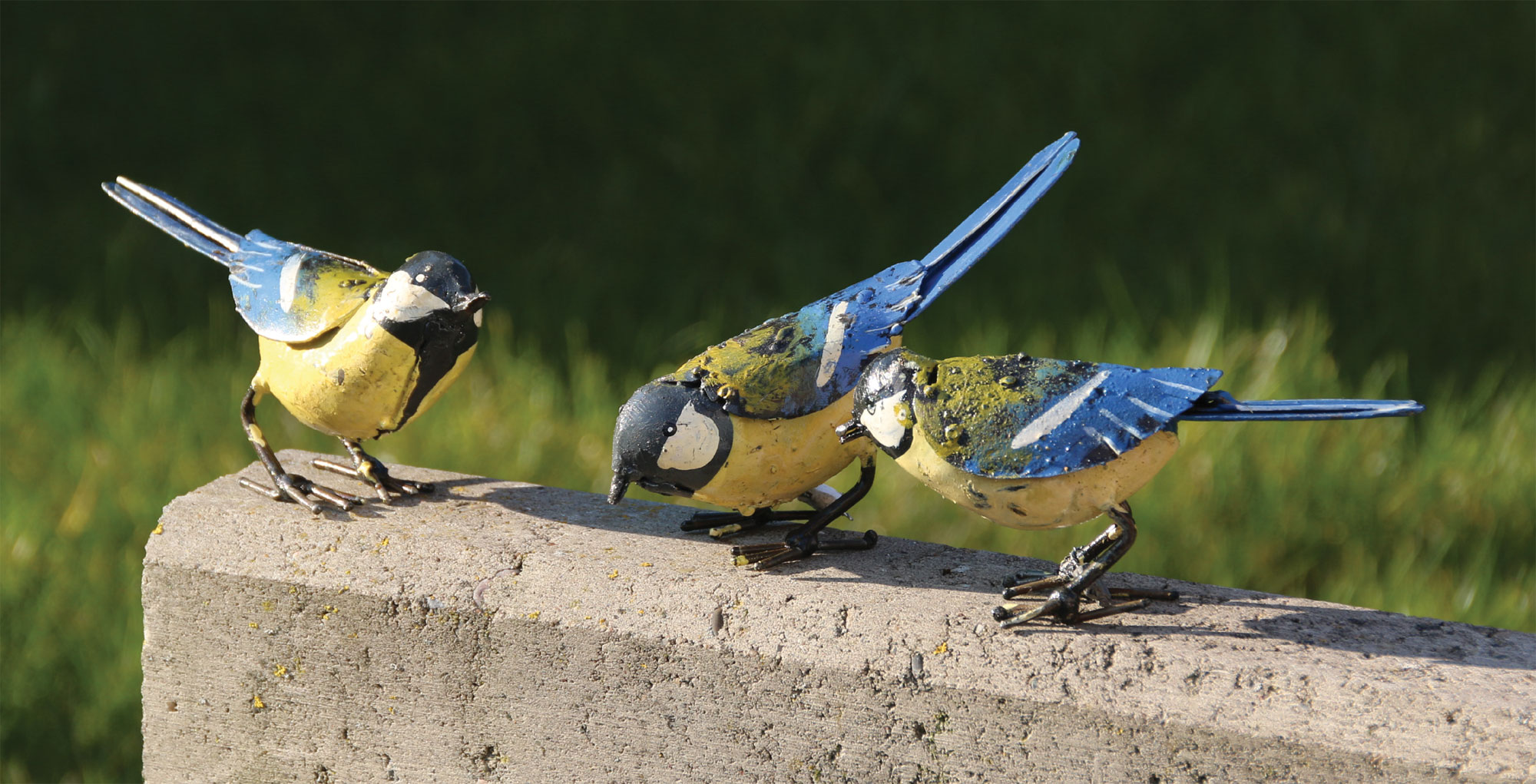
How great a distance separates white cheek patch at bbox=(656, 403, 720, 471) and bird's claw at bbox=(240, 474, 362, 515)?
24.5 inches

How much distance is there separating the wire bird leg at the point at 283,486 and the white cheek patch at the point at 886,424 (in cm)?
87

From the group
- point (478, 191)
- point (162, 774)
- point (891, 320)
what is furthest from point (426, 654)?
point (478, 191)

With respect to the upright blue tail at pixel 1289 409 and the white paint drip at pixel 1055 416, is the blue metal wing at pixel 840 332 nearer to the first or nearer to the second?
the white paint drip at pixel 1055 416

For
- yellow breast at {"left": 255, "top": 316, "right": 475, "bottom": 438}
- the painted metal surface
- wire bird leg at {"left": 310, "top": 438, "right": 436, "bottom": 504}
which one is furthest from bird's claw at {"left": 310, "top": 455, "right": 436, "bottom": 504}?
the painted metal surface

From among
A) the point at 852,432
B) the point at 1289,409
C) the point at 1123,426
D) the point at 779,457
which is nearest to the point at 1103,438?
the point at 1123,426

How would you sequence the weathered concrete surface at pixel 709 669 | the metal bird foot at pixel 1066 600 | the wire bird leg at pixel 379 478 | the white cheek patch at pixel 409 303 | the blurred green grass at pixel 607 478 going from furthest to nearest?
the blurred green grass at pixel 607 478, the wire bird leg at pixel 379 478, the white cheek patch at pixel 409 303, the metal bird foot at pixel 1066 600, the weathered concrete surface at pixel 709 669

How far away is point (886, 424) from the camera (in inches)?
67.3

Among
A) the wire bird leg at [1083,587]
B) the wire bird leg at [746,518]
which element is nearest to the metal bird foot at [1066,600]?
the wire bird leg at [1083,587]

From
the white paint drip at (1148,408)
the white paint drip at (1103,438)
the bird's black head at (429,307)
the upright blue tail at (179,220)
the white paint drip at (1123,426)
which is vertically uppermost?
the upright blue tail at (179,220)

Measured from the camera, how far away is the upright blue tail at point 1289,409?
1508mm

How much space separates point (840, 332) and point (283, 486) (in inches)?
36.3

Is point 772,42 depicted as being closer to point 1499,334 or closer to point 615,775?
point 1499,334

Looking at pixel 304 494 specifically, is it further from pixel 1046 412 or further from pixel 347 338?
pixel 1046 412

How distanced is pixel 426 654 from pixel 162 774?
1.78 feet
